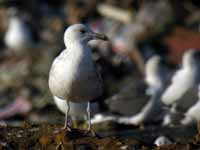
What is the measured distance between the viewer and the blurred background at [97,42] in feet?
46.5

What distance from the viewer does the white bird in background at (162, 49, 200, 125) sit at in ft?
35.1

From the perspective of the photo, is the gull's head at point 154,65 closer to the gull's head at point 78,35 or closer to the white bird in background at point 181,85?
the white bird in background at point 181,85

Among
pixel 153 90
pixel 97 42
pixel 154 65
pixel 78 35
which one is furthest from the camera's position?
pixel 97 42

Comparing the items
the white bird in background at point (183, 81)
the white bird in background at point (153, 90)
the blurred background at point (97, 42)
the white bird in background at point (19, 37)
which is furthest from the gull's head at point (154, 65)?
the white bird in background at point (19, 37)

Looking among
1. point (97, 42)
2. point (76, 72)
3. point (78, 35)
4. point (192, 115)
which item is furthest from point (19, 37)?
point (76, 72)

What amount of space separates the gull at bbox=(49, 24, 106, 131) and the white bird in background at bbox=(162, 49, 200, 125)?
12.0 feet

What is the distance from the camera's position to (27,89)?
50.1 ft

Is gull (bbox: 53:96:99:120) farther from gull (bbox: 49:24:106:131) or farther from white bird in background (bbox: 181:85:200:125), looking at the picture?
gull (bbox: 49:24:106:131)

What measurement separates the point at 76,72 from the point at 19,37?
41.0 feet

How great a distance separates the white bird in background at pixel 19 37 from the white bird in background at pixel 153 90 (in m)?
6.74

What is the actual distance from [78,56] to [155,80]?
5.41 m

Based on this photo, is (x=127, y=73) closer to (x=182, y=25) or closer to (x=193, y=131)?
(x=182, y=25)

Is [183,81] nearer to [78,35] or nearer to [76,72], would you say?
[78,35]

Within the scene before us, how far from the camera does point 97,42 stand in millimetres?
15680
